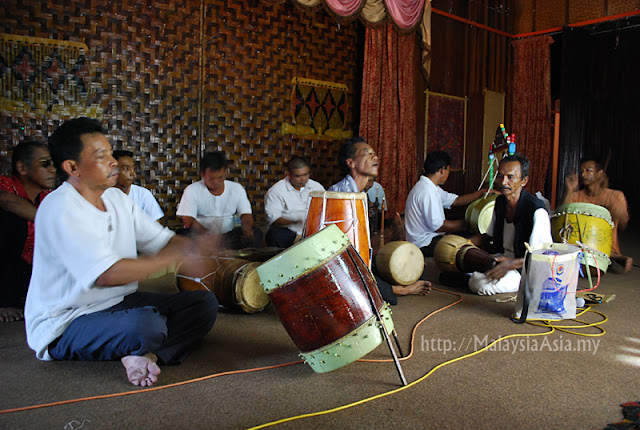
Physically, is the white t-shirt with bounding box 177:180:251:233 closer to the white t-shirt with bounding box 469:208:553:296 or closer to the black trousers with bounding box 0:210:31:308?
the black trousers with bounding box 0:210:31:308

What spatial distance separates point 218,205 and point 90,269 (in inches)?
106

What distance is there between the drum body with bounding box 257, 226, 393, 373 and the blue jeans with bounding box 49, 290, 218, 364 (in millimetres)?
547

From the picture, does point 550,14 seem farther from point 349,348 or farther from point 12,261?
point 12,261

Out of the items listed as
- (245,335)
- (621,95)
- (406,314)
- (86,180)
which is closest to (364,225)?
(406,314)

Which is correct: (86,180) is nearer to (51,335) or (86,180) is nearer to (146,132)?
(51,335)

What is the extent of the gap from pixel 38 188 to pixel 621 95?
9226mm

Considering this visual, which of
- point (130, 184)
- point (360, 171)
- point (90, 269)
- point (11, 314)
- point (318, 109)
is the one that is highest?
point (318, 109)

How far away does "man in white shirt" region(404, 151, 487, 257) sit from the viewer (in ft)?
14.8

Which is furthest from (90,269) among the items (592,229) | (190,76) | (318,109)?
(318,109)

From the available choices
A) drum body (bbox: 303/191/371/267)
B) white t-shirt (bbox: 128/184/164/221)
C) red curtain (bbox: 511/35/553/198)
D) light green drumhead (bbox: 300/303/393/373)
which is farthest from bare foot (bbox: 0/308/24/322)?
red curtain (bbox: 511/35/553/198)

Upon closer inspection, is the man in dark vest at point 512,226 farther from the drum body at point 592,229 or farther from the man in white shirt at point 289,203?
the man in white shirt at point 289,203

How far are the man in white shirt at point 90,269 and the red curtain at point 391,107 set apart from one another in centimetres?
500

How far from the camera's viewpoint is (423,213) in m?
4.57

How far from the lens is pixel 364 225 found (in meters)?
3.18
